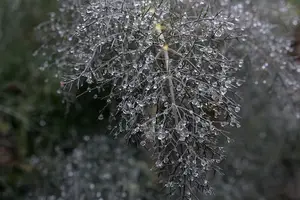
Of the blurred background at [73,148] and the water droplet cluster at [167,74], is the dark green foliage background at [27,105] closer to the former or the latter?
the blurred background at [73,148]

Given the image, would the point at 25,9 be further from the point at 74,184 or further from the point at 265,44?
the point at 265,44

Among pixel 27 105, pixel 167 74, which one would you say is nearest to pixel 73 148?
pixel 27 105

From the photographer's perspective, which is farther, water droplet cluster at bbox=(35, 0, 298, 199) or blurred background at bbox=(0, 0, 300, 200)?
blurred background at bbox=(0, 0, 300, 200)

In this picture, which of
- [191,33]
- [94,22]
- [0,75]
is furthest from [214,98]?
[0,75]

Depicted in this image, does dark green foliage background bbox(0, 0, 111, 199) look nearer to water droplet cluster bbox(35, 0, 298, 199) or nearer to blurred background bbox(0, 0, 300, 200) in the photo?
blurred background bbox(0, 0, 300, 200)

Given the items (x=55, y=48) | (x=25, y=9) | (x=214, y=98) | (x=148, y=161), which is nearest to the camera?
(x=214, y=98)

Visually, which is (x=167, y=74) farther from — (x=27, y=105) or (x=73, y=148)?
(x=27, y=105)

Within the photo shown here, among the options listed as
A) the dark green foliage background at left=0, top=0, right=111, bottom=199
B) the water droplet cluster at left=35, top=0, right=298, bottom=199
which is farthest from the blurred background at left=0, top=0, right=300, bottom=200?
the water droplet cluster at left=35, top=0, right=298, bottom=199

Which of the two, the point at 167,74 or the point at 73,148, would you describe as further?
the point at 73,148
